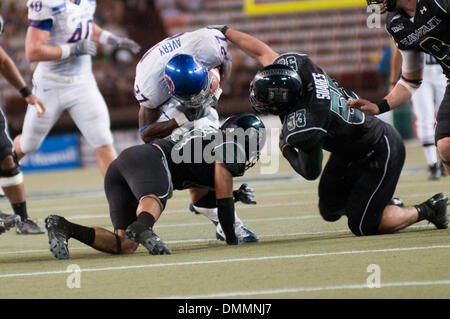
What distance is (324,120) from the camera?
4703mm

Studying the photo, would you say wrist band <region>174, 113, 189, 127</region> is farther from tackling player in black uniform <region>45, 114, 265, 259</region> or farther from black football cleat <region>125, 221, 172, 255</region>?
black football cleat <region>125, 221, 172, 255</region>

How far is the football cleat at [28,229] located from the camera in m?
6.50

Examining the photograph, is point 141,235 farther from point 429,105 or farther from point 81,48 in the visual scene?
point 429,105

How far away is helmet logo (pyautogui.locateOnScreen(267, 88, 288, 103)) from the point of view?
4648 mm

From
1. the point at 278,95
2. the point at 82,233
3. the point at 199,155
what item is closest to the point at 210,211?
the point at 199,155

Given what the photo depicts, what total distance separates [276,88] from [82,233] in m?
1.37

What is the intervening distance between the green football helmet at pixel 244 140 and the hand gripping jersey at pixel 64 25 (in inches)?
109

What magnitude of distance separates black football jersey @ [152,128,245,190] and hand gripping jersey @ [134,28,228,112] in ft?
1.69

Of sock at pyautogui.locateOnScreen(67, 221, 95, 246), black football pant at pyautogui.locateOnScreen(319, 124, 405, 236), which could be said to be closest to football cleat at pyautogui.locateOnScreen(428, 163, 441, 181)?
black football pant at pyautogui.locateOnScreen(319, 124, 405, 236)

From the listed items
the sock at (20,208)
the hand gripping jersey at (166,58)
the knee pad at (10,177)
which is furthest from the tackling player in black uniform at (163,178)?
the sock at (20,208)

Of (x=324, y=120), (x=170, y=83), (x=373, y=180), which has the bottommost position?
(x=373, y=180)
